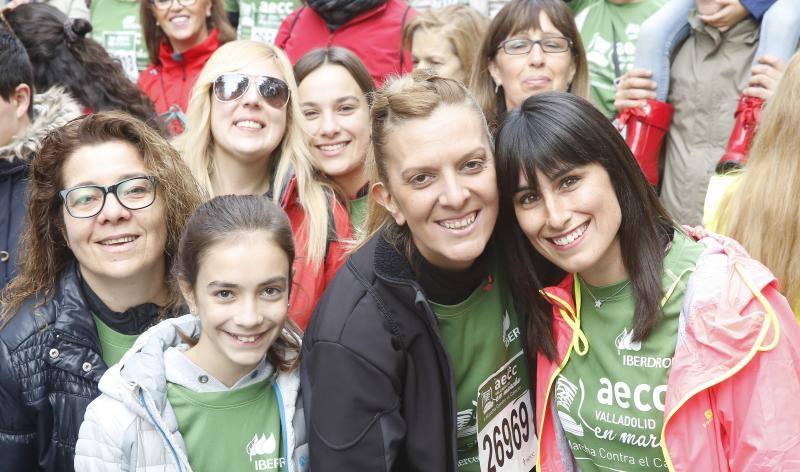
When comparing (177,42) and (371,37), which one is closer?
(371,37)

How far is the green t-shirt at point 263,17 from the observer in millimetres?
5895

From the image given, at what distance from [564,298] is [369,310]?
64 centimetres

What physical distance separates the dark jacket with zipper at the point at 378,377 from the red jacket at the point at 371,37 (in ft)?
8.46

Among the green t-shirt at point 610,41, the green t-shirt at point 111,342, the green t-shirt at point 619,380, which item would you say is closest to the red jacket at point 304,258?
the green t-shirt at point 111,342

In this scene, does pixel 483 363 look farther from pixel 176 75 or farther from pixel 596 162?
pixel 176 75

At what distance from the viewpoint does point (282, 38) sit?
547cm

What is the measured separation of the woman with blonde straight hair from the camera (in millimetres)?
2900

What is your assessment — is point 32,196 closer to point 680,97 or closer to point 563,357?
point 563,357

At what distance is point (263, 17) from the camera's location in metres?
5.93

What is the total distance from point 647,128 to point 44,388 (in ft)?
10.1

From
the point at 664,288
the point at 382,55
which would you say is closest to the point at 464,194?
the point at 664,288

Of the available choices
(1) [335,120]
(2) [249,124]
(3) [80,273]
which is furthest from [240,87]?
(3) [80,273]

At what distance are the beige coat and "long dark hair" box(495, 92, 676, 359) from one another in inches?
67.7

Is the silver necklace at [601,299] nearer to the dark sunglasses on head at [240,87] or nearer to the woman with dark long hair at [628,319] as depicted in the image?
the woman with dark long hair at [628,319]
